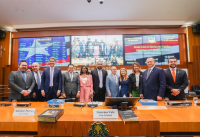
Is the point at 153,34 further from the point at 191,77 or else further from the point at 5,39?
the point at 5,39

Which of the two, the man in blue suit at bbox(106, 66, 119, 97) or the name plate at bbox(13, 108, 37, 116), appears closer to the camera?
the name plate at bbox(13, 108, 37, 116)

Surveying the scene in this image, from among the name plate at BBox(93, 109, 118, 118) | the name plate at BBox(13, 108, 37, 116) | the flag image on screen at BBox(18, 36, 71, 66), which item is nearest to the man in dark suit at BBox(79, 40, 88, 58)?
the flag image on screen at BBox(18, 36, 71, 66)

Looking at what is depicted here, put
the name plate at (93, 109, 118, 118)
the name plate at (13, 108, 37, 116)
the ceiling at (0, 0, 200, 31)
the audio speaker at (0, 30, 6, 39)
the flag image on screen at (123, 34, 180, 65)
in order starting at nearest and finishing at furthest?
the name plate at (93, 109, 118, 118), the name plate at (13, 108, 37, 116), the ceiling at (0, 0, 200, 31), the flag image on screen at (123, 34, 180, 65), the audio speaker at (0, 30, 6, 39)

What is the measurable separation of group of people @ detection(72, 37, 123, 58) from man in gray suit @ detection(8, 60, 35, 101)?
117 inches

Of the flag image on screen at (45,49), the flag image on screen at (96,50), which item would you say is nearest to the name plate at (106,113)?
the flag image on screen at (96,50)

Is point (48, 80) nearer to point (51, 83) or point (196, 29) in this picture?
point (51, 83)

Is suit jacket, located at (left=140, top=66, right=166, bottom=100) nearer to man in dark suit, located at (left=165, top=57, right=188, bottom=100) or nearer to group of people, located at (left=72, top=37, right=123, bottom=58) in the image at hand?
man in dark suit, located at (left=165, top=57, right=188, bottom=100)

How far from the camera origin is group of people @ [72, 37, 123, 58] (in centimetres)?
586

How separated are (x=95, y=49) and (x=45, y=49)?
2404 mm

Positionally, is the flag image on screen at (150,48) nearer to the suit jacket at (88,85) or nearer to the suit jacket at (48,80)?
the suit jacket at (88,85)

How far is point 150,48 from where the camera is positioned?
230 inches

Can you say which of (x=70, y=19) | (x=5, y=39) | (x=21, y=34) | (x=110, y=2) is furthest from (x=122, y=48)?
(x=5, y=39)

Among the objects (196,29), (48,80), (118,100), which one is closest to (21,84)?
(48,80)

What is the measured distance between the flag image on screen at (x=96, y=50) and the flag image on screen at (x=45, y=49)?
1.25 feet
